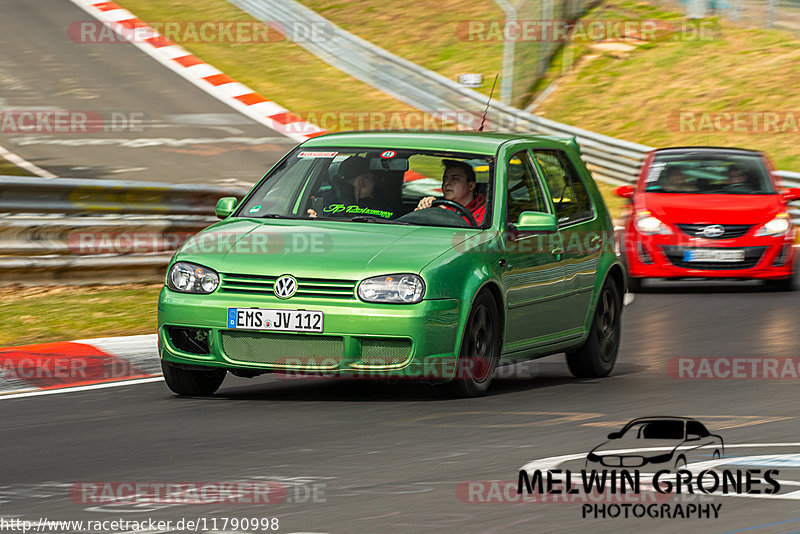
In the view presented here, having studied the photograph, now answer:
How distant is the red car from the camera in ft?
51.7

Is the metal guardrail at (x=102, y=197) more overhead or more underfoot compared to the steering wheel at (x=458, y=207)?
more underfoot

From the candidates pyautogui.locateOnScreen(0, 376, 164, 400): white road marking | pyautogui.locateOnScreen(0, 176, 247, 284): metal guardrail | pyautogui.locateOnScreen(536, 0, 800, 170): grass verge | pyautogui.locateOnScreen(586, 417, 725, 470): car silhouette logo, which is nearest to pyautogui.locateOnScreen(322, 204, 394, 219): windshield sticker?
pyautogui.locateOnScreen(0, 376, 164, 400): white road marking

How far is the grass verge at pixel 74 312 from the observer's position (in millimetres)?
10875

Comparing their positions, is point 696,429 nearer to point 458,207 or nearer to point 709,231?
point 458,207

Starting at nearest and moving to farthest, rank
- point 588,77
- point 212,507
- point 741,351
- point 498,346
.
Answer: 1. point 212,507
2. point 498,346
3. point 741,351
4. point 588,77

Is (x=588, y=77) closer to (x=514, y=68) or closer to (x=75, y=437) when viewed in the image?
(x=514, y=68)

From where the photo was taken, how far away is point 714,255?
15.8m

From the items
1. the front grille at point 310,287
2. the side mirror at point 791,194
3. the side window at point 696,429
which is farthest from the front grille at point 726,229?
the front grille at point 310,287

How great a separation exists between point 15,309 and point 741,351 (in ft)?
17.8

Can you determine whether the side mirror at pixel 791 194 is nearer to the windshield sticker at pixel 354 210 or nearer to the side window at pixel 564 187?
the side window at pixel 564 187

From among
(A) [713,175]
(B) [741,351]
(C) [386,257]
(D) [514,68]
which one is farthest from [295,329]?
(D) [514,68]

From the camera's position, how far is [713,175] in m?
16.7

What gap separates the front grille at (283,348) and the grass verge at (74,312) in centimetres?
277

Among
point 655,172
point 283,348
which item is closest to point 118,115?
point 655,172
